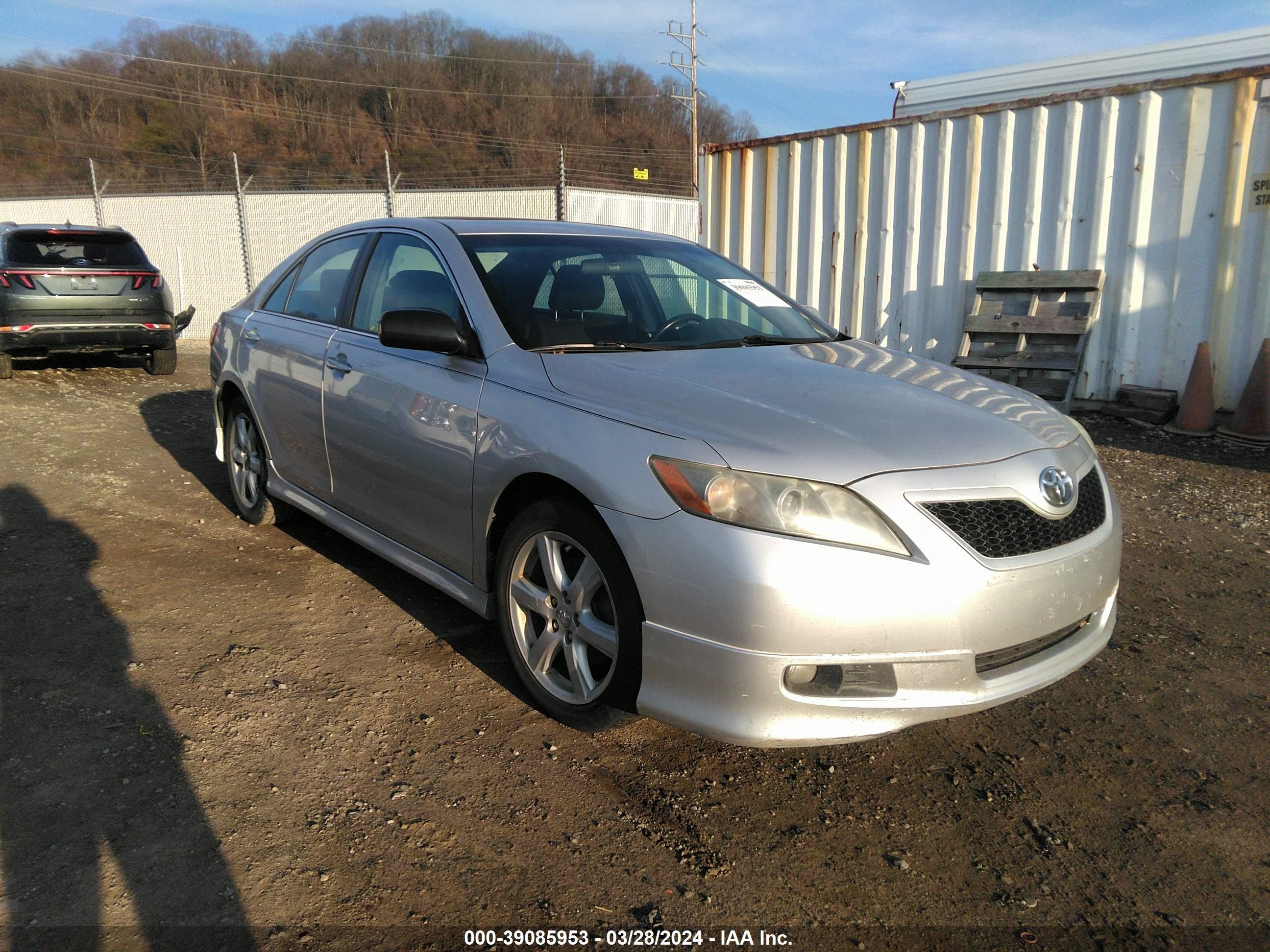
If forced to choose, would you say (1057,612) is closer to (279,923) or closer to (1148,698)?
(1148,698)

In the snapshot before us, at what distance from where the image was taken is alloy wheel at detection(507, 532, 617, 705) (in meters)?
2.68

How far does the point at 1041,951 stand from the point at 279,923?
169cm

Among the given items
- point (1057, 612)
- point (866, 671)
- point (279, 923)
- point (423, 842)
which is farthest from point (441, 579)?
point (1057, 612)

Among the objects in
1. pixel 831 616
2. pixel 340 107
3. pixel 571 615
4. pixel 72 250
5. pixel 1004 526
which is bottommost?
pixel 571 615

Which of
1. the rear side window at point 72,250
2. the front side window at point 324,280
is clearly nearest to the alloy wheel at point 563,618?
the front side window at point 324,280

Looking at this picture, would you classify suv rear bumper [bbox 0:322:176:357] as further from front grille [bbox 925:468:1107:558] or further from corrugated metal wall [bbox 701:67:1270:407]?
front grille [bbox 925:468:1107:558]

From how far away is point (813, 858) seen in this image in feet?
7.64

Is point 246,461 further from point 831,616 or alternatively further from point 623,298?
point 831,616

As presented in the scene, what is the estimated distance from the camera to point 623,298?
3.58m

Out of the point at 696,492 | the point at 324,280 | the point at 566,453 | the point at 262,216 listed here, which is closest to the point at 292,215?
the point at 262,216

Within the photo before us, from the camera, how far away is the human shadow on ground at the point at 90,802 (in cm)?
206

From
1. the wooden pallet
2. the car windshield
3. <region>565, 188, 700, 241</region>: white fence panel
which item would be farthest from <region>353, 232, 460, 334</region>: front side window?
<region>565, 188, 700, 241</region>: white fence panel

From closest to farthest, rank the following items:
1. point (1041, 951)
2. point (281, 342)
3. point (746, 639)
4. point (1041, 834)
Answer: point (1041, 951), point (746, 639), point (1041, 834), point (281, 342)

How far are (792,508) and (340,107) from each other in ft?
156
